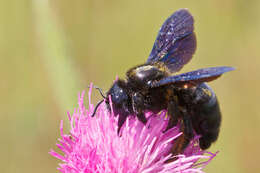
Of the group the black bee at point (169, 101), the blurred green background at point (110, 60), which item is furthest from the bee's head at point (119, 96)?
the blurred green background at point (110, 60)

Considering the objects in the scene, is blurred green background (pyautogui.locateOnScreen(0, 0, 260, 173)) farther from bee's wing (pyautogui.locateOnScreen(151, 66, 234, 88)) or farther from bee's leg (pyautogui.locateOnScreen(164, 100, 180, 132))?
bee's wing (pyautogui.locateOnScreen(151, 66, 234, 88))

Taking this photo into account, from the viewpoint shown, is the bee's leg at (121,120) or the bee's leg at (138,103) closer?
the bee's leg at (138,103)

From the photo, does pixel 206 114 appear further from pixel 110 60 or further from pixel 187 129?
pixel 110 60

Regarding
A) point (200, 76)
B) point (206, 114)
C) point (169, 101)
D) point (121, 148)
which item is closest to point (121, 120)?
point (121, 148)

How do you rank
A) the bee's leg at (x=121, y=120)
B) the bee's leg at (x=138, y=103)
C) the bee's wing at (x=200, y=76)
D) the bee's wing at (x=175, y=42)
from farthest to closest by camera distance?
the bee's wing at (x=175, y=42)
the bee's leg at (x=121, y=120)
the bee's leg at (x=138, y=103)
the bee's wing at (x=200, y=76)

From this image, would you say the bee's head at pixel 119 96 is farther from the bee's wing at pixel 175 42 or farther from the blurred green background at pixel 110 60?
the blurred green background at pixel 110 60

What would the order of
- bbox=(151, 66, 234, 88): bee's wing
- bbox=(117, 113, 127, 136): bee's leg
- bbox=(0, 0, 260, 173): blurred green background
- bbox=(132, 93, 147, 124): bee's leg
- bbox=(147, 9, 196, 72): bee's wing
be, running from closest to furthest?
bbox=(151, 66, 234, 88): bee's wing, bbox=(132, 93, 147, 124): bee's leg, bbox=(117, 113, 127, 136): bee's leg, bbox=(147, 9, 196, 72): bee's wing, bbox=(0, 0, 260, 173): blurred green background

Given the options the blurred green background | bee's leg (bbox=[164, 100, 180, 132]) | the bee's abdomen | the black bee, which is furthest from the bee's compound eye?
the blurred green background

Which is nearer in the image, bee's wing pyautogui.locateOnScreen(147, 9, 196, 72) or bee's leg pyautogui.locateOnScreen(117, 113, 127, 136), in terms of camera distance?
bee's leg pyautogui.locateOnScreen(117, 113, 127, 136)
